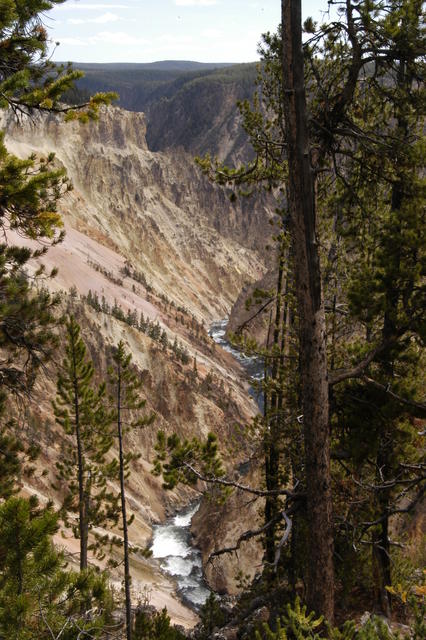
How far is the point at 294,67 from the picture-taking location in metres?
4.30

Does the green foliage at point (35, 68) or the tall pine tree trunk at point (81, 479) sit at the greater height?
the green foliage at point (35, 68)

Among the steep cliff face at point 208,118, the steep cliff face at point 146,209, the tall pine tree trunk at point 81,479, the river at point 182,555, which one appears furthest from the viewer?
the steep cliff face at point 208,118

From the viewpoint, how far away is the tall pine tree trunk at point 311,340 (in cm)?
436

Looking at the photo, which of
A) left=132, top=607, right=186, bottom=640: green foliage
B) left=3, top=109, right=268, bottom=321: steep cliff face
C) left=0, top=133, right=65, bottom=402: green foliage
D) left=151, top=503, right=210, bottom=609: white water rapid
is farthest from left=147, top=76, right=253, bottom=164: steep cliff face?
left=0, top=133, right=65, bottom=402: green foliage

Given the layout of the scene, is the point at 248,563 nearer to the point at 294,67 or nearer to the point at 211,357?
the point at 294,67

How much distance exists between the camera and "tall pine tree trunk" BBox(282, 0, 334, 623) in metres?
A: 4.36

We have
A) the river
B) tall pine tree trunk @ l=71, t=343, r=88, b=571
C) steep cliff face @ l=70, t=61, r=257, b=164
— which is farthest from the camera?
steep cliff face @ l=70, t=61, r=257, b=164

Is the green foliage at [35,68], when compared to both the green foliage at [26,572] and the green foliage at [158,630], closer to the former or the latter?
the green foliage at [26,572]

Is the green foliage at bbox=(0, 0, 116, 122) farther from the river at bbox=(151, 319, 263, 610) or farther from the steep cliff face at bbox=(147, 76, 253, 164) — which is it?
the steep cliff face at bbox=(147, 76, 253, 164)

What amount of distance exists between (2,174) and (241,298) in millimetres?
69054

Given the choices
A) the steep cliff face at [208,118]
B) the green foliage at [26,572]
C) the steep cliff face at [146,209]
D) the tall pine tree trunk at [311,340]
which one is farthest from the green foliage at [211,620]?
the steep cliff face at [208,118]

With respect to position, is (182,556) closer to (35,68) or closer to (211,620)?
(211,620)

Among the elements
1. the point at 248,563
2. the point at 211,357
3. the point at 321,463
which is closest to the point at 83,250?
the point at 211,357

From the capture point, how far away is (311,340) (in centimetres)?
456
